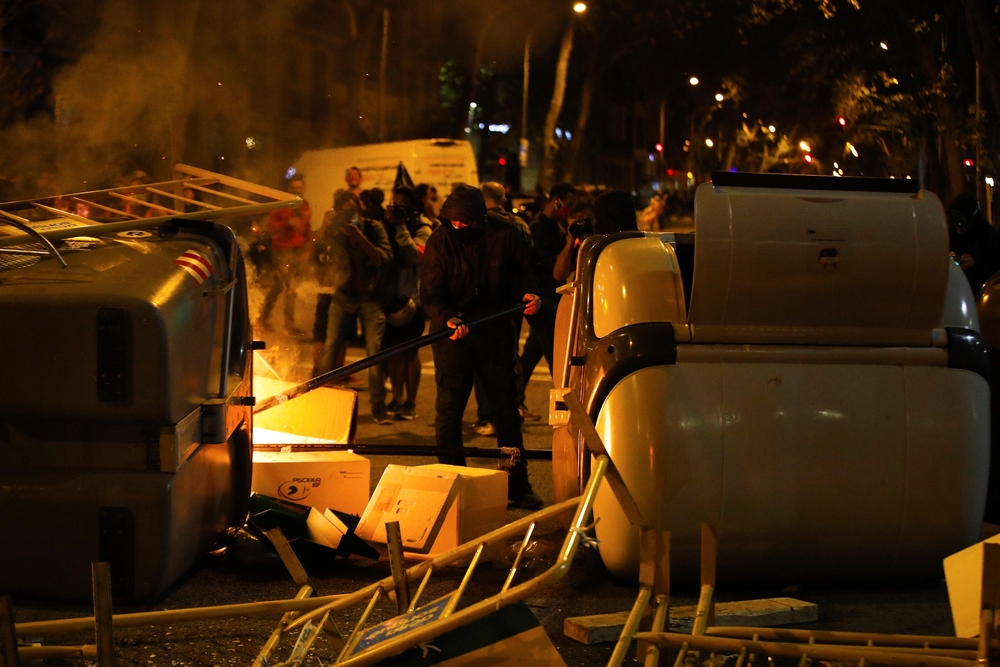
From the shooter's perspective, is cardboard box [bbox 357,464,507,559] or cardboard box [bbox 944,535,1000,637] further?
cardboard box [bbox 357,464,507,559]

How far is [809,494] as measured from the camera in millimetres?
4289

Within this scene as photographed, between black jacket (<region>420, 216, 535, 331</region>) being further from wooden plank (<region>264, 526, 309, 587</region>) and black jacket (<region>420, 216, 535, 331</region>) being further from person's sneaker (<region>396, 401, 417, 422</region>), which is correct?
wooden plank (<region>264, 526, 309, 587</region>)

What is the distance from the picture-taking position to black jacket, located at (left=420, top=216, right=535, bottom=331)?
612 centimetres

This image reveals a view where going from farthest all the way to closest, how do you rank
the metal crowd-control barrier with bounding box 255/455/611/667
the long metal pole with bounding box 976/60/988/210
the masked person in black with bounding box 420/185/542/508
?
the long metal pole with bounding box 976/60/988/210
the masked person in black with bounding box 420/185/542/508
the metal crowd-control barrier with bounding box 255/455/611/667

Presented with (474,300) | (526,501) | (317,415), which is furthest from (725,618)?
(317,415)

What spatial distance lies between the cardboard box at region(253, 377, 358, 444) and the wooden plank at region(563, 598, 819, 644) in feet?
8.39

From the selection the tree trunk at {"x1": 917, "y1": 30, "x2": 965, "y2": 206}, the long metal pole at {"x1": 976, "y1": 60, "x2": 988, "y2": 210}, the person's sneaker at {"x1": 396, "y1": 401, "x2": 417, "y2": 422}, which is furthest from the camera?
the tree trunk at {"x1": 917, "y1": 30, "x2": 965, "y2": 206}

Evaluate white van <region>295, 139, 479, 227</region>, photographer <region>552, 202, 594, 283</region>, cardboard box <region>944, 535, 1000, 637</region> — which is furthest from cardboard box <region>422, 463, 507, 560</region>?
white van <region>295, 139, 479, 227</region>

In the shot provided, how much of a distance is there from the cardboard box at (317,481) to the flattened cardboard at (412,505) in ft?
1.06

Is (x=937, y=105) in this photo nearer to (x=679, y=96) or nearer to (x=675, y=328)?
(x=675, y=328)

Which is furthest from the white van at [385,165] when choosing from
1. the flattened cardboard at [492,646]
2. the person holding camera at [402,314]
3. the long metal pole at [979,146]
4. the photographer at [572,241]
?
the flattened cardboard at [492,646]

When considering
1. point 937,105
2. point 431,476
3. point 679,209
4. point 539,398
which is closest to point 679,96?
point 679,209

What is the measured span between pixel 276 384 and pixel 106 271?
2351mm

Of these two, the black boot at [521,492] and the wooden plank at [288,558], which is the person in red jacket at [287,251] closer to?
the black boot at [521,492]
